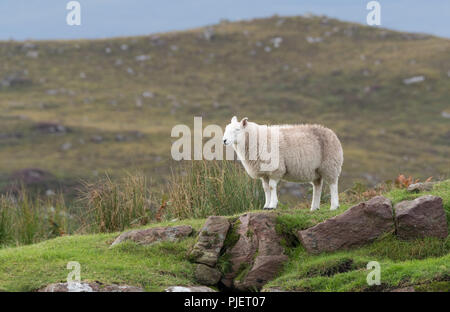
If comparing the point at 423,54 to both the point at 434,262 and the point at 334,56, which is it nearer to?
the point at 334,56

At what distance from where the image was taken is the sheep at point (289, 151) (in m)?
11.6

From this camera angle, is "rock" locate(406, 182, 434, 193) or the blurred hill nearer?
"rock" locate(406, 182, 434, 193)

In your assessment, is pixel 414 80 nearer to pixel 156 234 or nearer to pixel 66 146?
pixel 66 146

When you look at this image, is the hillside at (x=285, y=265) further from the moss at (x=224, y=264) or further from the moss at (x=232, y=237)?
the moss at (x=232, y=237)

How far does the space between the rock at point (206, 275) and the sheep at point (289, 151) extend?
1619 millimetres

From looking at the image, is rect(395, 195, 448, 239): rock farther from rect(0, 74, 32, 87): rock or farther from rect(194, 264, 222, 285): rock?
rect(0, 74, 32, 87): rock

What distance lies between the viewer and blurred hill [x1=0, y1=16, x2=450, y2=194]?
56625 mm

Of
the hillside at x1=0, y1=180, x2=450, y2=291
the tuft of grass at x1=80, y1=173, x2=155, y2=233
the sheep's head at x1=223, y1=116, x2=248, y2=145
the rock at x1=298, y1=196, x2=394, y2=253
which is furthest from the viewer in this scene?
the tuft of grass at x1=80, y1=173, x2=155, y2=233

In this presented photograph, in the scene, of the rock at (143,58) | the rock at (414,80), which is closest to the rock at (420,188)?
the rock at (414,80)

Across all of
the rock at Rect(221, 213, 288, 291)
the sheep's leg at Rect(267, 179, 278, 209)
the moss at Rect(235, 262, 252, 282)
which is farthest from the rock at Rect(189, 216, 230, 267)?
the sheep's leg at Rect(267, 179, 278, 209)

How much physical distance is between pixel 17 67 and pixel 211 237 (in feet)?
217

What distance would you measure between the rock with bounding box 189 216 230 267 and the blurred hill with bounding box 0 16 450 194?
39.3 m

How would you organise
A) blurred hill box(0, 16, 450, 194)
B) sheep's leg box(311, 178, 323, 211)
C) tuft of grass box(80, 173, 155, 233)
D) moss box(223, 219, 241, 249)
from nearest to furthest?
moss box(223, 219, 241, 249), sheep's leg box(311, 178, 323, 211), tuft of grass box(80, 173, 155, 233), blurred hill box(0, 16, 450, 194)

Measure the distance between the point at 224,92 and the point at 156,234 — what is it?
196 ft
